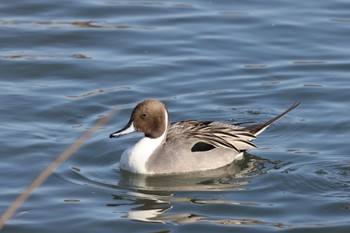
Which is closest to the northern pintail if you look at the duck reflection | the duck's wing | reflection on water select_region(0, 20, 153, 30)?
the duck's wing

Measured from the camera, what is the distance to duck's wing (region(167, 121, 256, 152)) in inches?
383

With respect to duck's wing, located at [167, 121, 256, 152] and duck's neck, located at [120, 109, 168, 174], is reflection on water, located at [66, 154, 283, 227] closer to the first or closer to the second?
duck's neck, located at [120, 109, 168, 174]

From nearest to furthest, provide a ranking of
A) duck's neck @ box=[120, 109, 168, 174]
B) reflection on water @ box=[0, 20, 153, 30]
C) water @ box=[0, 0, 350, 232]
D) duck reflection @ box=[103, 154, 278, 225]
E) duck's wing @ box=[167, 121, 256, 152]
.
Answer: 1. duck reflection @ box=[103, 154, 278, 225]
2. water @ box=[0, 0, 350, 232]
3. duck's neck @ box=[120, 109, 168, 174]
4. duck's wing @ box=[167, 121, 256, 152]
5. reflection on water @ box=[0, 20, 153, 30]

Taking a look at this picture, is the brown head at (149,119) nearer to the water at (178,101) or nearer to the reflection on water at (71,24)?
the water at (178,101)

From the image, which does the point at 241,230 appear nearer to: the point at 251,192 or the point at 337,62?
the point at 251,192

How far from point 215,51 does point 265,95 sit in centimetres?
204

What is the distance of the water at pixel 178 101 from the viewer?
8.43 metres

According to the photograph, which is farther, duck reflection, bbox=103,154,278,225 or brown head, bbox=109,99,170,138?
brown head, bbox=109,99,170,138

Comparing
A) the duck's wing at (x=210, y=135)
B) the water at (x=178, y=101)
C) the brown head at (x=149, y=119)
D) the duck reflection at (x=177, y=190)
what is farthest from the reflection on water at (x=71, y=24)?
the brown head at (x=149, y=119)

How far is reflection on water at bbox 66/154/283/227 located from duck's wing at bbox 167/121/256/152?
242mm

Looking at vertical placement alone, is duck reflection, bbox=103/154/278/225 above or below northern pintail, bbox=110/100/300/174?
below

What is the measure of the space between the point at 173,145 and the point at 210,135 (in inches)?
17.8

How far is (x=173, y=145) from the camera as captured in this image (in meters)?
9.68

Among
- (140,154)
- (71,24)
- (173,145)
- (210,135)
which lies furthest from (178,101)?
(71,24)
